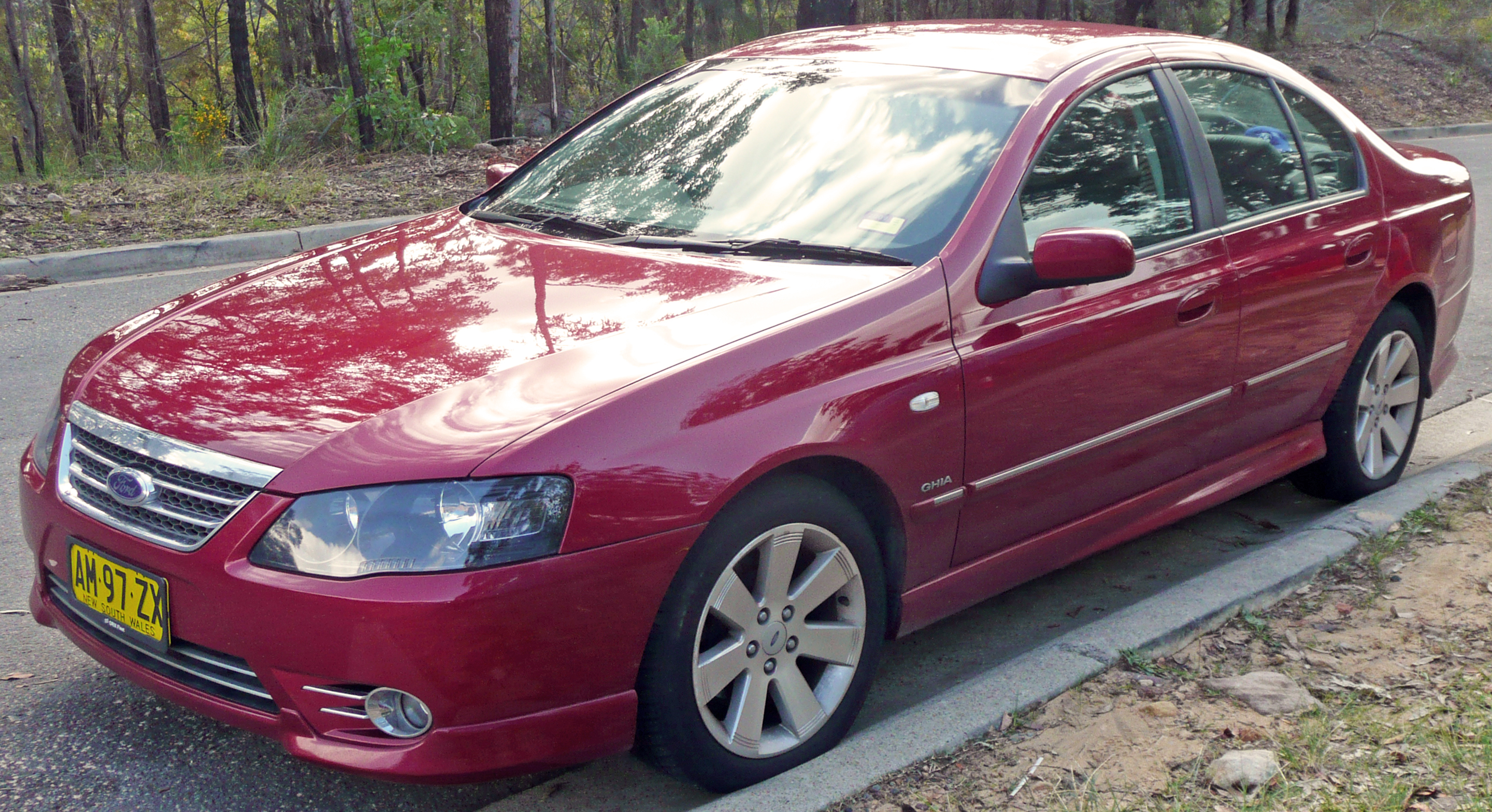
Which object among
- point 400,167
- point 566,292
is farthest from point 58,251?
point 566,292

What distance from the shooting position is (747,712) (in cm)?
261

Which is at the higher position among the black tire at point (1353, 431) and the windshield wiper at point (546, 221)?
the windshield wiper at point (546, 221)

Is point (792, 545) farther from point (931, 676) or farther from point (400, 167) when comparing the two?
point (400, 167)

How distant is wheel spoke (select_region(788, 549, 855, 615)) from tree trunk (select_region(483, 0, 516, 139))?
1129 cm

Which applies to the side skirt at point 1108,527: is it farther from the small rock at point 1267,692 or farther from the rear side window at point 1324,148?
the rear side window at point 1324,148

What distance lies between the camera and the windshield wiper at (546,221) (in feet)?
11.3

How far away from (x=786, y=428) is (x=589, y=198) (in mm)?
1407

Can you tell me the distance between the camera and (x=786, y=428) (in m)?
2.54

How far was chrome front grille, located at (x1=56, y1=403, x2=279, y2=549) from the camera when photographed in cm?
233

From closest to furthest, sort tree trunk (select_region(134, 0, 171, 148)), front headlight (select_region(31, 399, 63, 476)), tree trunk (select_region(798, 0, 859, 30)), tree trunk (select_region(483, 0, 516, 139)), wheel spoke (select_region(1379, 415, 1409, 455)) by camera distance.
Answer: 1. front headlight (select_region(31, 399, 63, 476))
2. wheel spoke (select_region(1379, 415, 1409, 455))
3. tree trunk (select_region(483, 0, 516, 139))
4. tree trunk (select_region(798, 0, 859, 30))
5. tree trunk (select_region(134, 0, 171, 148))

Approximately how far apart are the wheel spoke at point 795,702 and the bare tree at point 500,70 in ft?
37.1

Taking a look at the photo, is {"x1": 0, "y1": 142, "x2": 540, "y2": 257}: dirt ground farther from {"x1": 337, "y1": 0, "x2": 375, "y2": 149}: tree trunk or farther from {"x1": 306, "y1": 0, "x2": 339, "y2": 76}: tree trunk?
{"x1": 306, "y1": 0, "x2": 339, "y2": 76}: tree trunk

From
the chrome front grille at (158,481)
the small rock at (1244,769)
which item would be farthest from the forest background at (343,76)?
the small rock at (1244,769)

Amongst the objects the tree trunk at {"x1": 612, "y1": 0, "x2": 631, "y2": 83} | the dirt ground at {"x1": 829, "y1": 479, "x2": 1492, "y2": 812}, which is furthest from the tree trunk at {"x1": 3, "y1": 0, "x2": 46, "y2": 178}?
the dirt ground at {"x1": 829, "y1": 479, "x2": 1492, "y2": 812}
